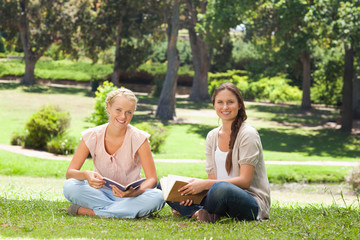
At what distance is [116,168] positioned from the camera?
4922 mm

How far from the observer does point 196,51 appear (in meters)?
33.8

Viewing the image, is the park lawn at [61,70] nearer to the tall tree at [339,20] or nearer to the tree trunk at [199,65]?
the tree trunk at [199,65]

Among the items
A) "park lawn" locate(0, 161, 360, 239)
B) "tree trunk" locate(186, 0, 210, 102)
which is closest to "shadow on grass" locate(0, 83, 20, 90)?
"tree trunk" locate(186, 0, 210, 102)

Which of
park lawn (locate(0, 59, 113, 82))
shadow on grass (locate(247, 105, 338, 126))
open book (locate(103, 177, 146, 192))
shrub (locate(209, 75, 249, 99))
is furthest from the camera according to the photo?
park lawn (locate(0, 59, 113, 82))

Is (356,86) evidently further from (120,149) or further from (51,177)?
(120,149)

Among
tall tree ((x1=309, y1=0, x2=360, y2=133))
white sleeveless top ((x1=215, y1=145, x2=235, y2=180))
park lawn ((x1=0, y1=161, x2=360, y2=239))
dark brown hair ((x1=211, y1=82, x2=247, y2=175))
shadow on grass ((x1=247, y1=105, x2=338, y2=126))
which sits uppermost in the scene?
tall tree ((x1=309, y1=0, x2=360, y2=133))

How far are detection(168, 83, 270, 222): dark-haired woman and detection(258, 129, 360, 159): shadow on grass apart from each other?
11943 mm

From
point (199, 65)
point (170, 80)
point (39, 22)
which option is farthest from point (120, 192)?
point (39, 22)

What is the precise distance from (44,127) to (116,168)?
380 inches

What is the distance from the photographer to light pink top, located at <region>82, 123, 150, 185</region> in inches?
193

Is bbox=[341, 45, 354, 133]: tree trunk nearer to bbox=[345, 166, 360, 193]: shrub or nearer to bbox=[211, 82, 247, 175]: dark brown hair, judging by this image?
bbox=[345, 166, 360, 193]: shrub

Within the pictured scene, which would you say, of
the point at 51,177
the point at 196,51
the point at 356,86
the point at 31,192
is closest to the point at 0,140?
the point at 51,177

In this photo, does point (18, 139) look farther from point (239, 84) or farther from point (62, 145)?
point (239, 84)

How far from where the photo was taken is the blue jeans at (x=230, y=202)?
4336 millimetres
